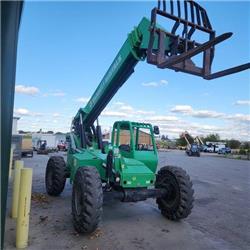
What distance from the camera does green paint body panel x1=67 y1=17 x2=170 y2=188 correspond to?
25.6 feet

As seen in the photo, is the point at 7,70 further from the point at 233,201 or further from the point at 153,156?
the point at 233,201

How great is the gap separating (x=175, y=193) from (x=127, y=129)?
2117mm

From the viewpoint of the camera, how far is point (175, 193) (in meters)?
8.23

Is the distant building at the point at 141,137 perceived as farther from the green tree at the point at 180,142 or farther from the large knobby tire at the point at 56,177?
the green tree at the point at 180,142

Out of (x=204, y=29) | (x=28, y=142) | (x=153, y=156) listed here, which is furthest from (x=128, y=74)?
(x=28, y=142)

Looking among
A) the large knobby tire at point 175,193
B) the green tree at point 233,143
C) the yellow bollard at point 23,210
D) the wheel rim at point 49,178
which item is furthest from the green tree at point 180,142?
the yellow bollard at point 23,210

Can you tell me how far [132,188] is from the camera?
787cm

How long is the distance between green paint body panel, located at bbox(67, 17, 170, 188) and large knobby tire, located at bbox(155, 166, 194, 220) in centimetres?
38

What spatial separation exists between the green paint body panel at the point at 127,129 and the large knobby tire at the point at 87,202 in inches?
37.3

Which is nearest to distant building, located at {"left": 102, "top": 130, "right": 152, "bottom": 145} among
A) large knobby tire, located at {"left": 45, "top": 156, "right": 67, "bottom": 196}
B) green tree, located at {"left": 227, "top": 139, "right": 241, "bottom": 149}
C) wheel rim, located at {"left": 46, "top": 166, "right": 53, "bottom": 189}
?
large knobby tire, located at {"left": 45, "top": 156, "right": 67, "bottom": 196}

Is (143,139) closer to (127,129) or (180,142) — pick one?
(127,129)

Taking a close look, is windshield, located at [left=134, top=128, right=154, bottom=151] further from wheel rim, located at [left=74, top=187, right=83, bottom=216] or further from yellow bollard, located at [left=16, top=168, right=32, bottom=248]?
yellow bollard, located at [left=16, top=168, right=32, bottom=248]

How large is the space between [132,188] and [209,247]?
218 centimetres

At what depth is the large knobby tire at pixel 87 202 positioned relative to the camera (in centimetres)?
664
